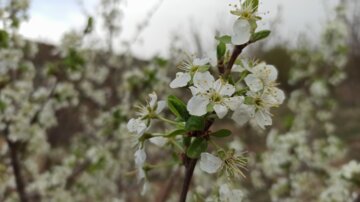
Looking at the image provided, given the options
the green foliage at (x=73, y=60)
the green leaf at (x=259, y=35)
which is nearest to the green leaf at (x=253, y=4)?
the green leaf at (x=259, y=35)

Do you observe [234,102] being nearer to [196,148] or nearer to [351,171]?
[196,148]

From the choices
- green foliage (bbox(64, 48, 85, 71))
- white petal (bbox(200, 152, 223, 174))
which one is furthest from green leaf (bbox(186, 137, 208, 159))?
green foliage (bbox(64, 48, 85, 71))

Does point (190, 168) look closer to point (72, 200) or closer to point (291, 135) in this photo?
point (291, 135)

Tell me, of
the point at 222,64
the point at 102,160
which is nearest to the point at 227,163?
the point at 222,64

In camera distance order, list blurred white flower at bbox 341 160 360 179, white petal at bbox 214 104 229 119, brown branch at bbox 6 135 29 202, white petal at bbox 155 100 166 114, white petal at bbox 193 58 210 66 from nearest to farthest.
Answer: white petal at bbox 214 104 229 119 < white petal at bbox 193 58 210 66 < white petal at bbox 155 100 166 114 < blurred white flower at bbox 341 160 360 179 < brown branch at bbox 6 135 29 202

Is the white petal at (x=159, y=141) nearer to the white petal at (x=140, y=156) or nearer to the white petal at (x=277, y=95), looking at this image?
the white petal at (x=140, y=156)

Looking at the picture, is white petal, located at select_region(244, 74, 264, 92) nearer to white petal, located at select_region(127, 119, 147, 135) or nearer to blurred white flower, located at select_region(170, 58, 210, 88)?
blurred white flower, located at select_region(170, 58, 210, 88)
